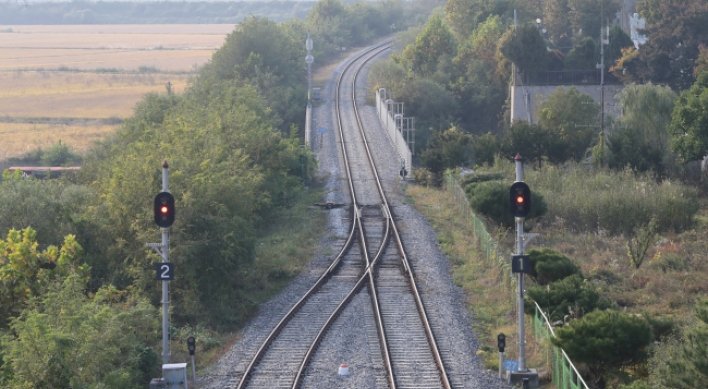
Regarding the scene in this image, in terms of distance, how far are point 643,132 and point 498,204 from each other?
18503mm

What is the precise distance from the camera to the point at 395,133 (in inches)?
2106

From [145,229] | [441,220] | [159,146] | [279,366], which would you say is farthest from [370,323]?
[441,220]

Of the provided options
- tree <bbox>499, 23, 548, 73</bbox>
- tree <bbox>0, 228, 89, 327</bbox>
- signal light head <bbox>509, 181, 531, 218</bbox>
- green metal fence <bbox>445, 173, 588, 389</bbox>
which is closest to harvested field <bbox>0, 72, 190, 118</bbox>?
tree <bbox>499, 23, 548, 73</bbox>

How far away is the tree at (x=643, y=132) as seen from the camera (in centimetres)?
4434

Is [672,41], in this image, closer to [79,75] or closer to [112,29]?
[79,75]

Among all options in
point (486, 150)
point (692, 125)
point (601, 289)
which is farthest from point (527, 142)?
point (601, 289)

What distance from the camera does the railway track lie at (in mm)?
18312

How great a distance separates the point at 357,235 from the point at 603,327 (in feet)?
58.6

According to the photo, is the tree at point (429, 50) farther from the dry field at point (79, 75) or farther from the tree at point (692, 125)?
the tree at point (692, 125)

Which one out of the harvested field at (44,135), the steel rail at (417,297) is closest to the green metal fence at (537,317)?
the steel rail at (417,297)

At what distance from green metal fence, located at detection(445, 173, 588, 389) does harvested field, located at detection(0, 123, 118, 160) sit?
3223 cm

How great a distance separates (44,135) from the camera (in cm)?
6806

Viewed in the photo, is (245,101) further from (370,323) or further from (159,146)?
(370,323)

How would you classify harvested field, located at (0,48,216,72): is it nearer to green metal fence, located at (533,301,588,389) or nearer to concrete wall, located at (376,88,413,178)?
concrete wall, located at (376,88,413,178)
